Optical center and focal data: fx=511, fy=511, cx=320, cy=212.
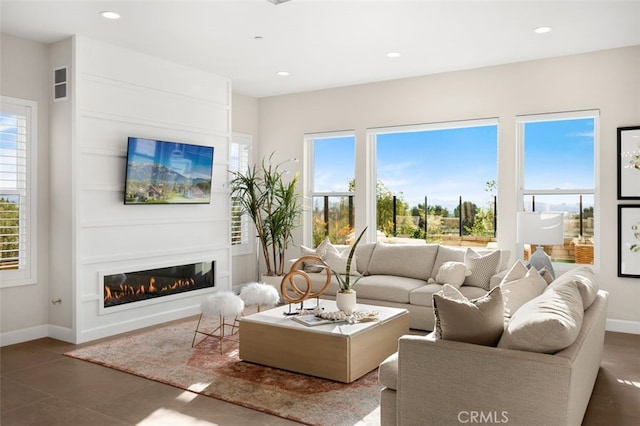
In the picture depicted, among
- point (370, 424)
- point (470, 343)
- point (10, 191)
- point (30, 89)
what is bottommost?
point (370, 424)

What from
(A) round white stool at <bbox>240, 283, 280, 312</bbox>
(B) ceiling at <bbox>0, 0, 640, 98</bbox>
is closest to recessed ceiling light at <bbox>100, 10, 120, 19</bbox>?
(B) ceiling at <bbox>0, 0, 640, 98</bbox>

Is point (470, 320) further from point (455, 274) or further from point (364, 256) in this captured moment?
point (364, 256)

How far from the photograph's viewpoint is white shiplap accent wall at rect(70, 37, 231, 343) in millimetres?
4871

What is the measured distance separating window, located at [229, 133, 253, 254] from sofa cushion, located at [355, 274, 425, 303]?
228cm

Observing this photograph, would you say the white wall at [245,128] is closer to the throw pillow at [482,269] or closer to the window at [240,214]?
the window at [240,214]

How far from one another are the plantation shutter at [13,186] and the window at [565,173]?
16.9 ft

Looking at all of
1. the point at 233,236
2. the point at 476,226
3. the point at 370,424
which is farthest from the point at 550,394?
the point at 233,236

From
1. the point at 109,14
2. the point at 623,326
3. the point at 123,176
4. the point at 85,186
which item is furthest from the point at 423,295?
the point at 109,14

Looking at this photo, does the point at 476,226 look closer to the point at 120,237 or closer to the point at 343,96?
the point at 343,96

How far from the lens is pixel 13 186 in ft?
15.8

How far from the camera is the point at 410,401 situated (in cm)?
251

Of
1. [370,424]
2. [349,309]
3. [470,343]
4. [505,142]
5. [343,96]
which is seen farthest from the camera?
[343,96]

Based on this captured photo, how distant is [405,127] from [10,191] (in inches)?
173

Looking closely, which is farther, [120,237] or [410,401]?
[120,237]
